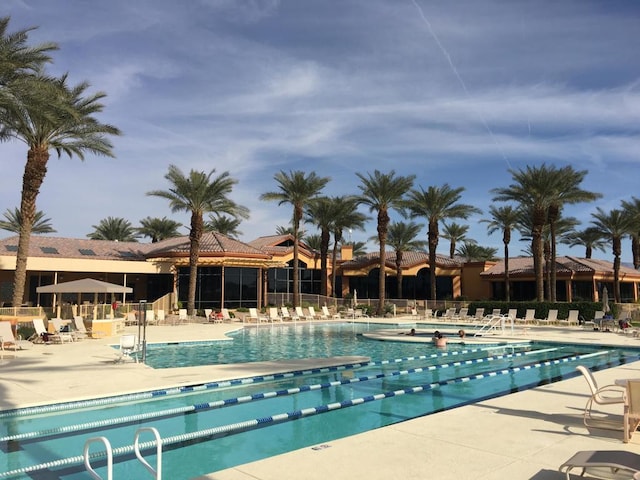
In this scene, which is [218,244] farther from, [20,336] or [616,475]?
[616,475]

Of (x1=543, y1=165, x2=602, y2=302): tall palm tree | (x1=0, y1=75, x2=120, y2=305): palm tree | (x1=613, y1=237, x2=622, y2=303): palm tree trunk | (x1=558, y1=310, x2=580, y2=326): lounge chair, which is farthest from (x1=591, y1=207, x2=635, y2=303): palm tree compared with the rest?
(x1=0, y1=75, x2=120, y2=305): palm tree

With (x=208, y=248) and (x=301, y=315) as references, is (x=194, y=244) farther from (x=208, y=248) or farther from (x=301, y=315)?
(x=301, y=315)

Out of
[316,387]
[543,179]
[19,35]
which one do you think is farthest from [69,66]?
[543,179]

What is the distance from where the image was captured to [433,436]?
6.19 m

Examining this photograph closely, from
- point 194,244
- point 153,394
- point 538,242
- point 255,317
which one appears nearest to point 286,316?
point 255,317

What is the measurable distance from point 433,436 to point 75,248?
35.0 metres

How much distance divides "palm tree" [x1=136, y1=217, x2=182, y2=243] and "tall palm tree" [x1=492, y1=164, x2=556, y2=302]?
32306 millimetres

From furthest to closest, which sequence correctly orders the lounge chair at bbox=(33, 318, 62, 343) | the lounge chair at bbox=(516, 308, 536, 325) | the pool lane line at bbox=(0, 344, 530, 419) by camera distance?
the lounge chair at bbox=(516, 308, 536, 325)
the lounge chair at bbox=(33, 318, 62, 343)
the pool lane line at bbox=(0, 344, 530, 419)

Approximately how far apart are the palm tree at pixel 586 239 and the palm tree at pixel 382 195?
1913 cm

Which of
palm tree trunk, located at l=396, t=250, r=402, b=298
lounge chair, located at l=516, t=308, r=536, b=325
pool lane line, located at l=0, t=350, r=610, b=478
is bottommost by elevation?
pool lane line, located at l=0, t=350, r=610, b=478

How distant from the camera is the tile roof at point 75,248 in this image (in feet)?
108

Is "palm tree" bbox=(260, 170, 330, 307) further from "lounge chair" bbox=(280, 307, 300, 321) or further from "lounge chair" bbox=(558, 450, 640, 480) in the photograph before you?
"lounge chair" bbox=(558, 450, 640, 480)

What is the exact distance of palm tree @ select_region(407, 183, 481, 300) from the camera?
41188mm

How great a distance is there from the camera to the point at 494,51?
57.5ft
